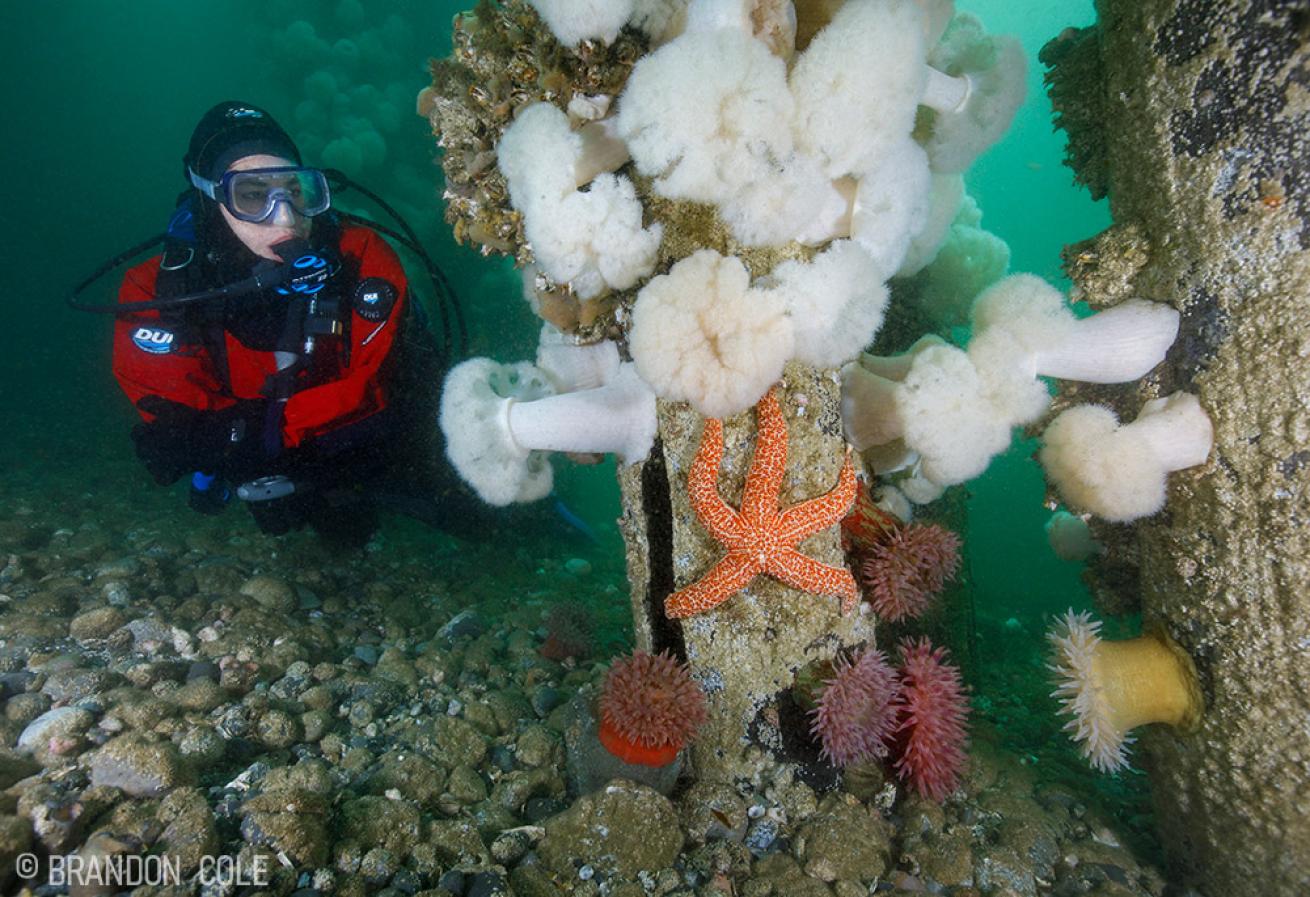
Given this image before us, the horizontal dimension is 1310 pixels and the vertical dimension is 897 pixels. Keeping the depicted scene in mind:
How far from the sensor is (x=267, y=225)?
4.93 m

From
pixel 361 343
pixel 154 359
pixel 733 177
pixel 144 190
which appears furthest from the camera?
pixel 144 190

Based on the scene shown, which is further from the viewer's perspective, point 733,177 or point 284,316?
point 284,316

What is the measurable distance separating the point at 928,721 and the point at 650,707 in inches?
49.7

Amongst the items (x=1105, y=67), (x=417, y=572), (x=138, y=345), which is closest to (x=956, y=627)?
(x=1105, y=67)

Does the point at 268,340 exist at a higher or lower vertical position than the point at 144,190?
higher

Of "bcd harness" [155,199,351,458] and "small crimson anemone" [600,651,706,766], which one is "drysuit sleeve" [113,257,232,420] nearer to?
"bcd harness" [155,199,351,458]

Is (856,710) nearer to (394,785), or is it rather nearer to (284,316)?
(394,785)

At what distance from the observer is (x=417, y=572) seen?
256 inches

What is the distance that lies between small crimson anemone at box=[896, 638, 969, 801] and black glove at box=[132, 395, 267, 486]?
543 cm

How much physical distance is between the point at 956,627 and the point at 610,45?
155 inches

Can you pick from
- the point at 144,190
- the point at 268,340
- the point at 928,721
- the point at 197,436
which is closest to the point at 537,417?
the point at 928,721

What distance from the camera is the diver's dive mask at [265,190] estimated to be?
187 inches

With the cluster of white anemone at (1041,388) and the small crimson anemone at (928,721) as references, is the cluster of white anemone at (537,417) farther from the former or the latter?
the small crimson anemone at (928,721)

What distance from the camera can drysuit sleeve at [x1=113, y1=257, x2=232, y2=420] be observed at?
503 centimetres
